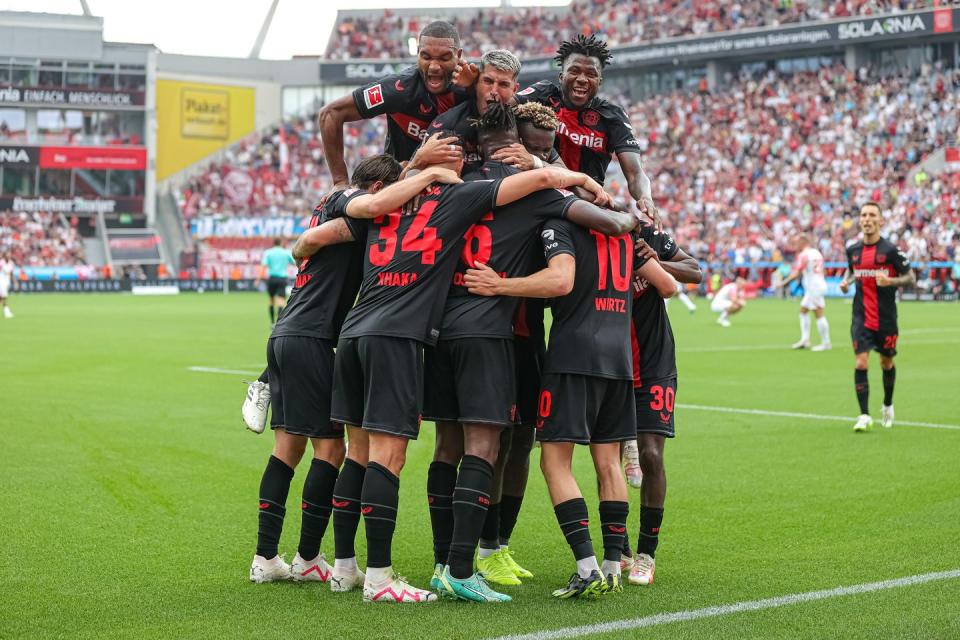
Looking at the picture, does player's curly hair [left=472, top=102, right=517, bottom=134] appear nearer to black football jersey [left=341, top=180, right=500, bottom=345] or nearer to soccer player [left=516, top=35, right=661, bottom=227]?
black football jersey [left=341, top=180, right=500, bottom=345]

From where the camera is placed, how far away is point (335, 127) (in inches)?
298

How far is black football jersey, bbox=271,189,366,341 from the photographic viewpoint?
21.0ft

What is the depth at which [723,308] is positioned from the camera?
29.9m

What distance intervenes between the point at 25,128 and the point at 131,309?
30673mm

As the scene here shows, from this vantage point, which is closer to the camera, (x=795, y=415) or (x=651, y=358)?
(x=651, y=358)

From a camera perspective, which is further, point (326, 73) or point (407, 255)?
point (326, 73)

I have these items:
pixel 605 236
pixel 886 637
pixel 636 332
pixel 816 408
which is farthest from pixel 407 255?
pixel 816 408

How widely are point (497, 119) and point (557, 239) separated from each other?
0.71 meters

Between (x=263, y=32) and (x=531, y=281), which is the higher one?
(x=263, y=32)

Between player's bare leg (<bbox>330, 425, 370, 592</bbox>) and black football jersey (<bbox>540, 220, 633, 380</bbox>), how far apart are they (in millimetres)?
1079

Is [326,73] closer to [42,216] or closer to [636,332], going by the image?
[42,216]

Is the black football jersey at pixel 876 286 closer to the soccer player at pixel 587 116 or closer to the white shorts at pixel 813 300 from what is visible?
the soccer player at pixel 587 116

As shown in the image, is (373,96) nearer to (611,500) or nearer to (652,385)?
(652,385)

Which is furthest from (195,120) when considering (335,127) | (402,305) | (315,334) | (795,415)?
(402,305)
